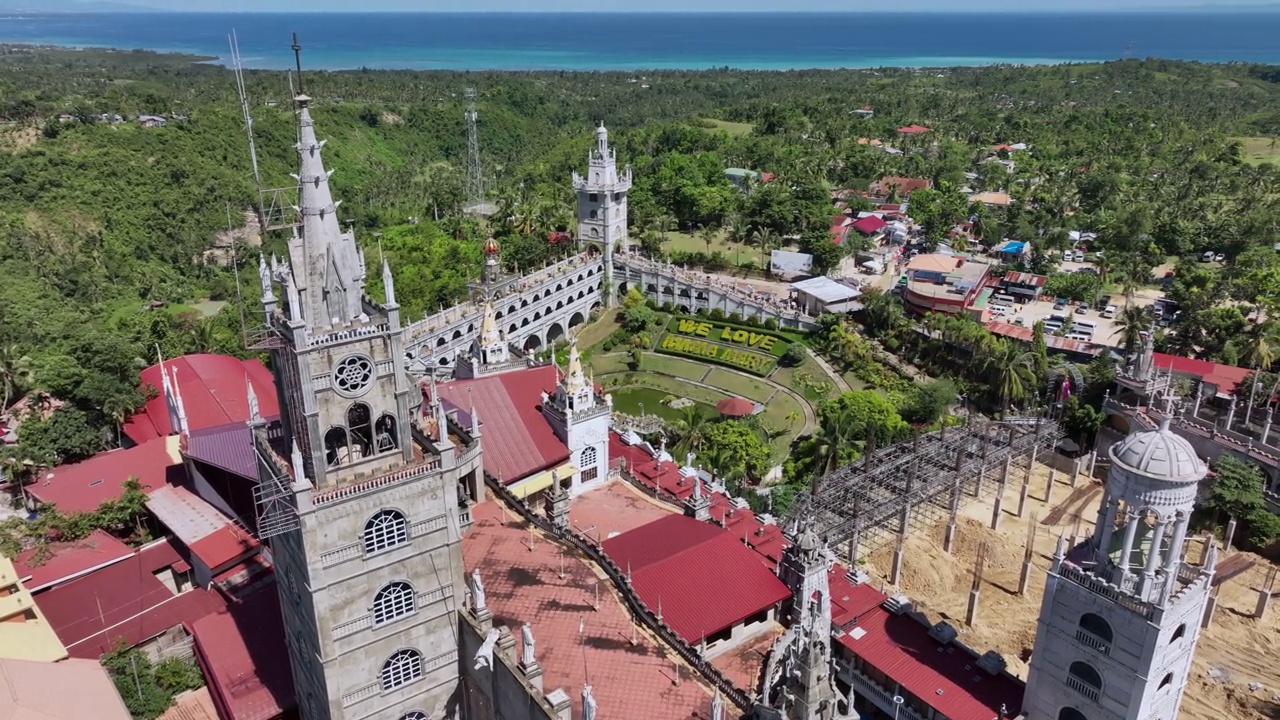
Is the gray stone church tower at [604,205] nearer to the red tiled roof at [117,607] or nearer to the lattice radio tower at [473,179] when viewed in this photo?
Result: the lattice radio tower at [473,179]

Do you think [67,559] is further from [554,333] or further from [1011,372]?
[1011,372]

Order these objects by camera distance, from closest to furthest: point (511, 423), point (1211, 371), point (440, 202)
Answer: point (511, 423) < point (1211, 371) < point (440, 202)

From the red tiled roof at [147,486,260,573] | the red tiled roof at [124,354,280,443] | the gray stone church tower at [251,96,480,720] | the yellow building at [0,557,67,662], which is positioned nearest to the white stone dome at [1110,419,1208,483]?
the gray stone church tower at [251,96,480,720]

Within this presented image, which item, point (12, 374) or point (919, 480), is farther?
point (12, 374)

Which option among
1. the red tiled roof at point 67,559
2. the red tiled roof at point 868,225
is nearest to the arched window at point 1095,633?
the red tiled roof at point 67,559

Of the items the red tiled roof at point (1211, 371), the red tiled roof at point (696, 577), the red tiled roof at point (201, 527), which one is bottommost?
the red tiled roof at point (201, 527)

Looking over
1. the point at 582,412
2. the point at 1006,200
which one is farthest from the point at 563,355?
the point at 1006,200

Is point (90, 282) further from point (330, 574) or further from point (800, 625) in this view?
point (800, 625)

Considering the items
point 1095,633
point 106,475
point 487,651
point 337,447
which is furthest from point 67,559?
point 1095,633
